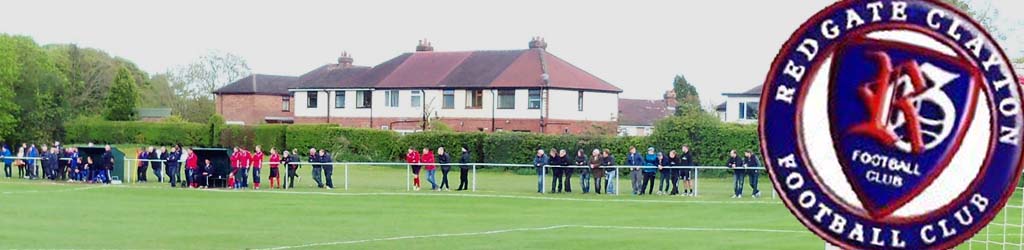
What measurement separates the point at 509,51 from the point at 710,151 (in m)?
28.7

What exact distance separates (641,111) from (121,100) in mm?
45715

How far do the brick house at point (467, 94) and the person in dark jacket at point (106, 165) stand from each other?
28068 mm

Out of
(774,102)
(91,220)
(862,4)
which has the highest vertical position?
(862,4)

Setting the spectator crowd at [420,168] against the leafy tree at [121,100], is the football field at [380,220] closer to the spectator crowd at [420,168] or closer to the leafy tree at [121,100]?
the spectator crowd at [420,168]

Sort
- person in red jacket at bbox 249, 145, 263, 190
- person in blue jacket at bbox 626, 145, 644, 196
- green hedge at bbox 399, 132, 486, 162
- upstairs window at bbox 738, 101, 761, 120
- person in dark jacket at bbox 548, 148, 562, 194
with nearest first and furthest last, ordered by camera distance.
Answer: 1. person in blue jacket at bbox 626, 145, 644, 196
2. person in dark jacket at bbox 548, 148, 562, 194
3. person in red jacket at bbox 249, 145, 263, 190
4. green hedge at bbox 399, 132, 486, 162
5. upstairs window at bbox 738, 101, 761, 120

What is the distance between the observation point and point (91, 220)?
23.9 meters

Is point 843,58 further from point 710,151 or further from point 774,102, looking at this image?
point 710,151

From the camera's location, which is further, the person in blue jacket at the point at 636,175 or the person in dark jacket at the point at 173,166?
the person in dark jacket at the point at 173,166

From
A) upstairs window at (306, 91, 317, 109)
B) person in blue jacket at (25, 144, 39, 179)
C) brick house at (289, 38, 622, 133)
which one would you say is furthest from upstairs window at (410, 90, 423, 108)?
person in blue jacket at (25, 144, 39, 179)

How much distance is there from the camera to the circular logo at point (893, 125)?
3.34m

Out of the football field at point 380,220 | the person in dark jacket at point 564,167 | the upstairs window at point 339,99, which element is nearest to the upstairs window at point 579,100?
the upstairs window at point 339,99

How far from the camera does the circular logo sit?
3342mm

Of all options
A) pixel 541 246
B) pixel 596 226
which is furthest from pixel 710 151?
pixel 541 246

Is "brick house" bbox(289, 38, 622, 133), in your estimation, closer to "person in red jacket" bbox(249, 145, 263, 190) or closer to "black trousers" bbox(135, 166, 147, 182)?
"black trousers" bbox(135, 166, 147, 182)
